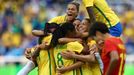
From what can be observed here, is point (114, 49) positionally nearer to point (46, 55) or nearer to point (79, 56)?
point (79, 56)

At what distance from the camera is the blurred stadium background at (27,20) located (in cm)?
1930

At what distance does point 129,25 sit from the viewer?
20.7 meters

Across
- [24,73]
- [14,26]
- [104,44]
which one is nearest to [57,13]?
[14,26]

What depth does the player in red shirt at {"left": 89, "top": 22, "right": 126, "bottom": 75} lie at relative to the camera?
7.08 metres

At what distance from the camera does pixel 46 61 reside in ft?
30.0

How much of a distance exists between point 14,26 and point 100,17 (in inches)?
430

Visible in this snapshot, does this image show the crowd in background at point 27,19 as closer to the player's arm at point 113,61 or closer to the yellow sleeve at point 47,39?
the yellow sleeve at point 47,39

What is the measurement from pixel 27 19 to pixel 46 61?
37.1 ft

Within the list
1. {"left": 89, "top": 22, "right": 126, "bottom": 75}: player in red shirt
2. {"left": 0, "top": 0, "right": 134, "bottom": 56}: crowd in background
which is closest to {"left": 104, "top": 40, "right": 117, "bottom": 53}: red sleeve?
{"left": 89, "top": 22, "right": 126, "bottom": 75}: player in red shirt

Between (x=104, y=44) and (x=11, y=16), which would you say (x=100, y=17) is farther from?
(x=11, y=16)

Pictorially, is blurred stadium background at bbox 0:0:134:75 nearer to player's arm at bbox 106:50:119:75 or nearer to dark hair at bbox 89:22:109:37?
dark hair at bbox 89:22:109:37

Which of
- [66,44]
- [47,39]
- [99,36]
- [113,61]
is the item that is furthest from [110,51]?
[47,39]

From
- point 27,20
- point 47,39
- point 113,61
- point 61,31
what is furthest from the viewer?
point 27,20

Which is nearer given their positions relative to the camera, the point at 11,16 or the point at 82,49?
the point at 82,49
